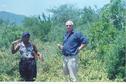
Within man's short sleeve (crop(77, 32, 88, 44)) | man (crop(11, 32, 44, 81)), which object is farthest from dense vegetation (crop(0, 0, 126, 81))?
man's short sleeve (crop(77, 32, 88, 44))

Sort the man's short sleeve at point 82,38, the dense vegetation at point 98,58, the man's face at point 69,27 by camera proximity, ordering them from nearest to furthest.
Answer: the man's face at point 69,27 < the man's short sleeve at point 82,38 < the dense vegetation at point 98,58

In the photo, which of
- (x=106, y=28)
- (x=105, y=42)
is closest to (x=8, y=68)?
(x=105, y=42)

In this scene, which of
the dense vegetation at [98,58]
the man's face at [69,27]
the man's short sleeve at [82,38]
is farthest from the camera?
the dense vegetation at [98,58]

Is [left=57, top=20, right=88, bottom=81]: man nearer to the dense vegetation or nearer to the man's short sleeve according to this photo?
the man's short sleeve

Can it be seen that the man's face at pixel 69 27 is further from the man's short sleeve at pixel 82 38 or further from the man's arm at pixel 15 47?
the man's arm at pixel 15 47

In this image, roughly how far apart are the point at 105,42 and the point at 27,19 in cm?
4688

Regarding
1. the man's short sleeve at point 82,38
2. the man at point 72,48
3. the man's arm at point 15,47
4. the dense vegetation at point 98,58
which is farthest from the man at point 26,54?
the dense vegetation at point 98,58

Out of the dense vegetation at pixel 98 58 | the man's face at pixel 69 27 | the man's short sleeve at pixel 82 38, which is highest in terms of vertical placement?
the man's face at pixel 69 27

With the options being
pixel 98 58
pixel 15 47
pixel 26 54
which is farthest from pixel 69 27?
pixel 98 58

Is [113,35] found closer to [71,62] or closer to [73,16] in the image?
[71,62]

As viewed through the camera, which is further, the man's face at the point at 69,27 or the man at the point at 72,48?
the man at the point at 72,48

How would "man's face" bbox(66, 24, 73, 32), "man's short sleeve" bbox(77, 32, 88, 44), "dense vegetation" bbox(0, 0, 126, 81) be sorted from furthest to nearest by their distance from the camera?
"dense vegetation" bbox(0, 0, 126, 81), "man's short sleeve" bbox(77, 32, 88, 44), "man's face" bbox(66, 24, 73, 32)

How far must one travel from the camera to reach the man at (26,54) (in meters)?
9.90

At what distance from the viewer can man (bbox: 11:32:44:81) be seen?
990cm
